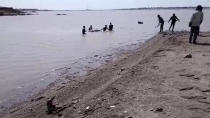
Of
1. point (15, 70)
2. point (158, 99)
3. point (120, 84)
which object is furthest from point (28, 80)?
point (158, 99)

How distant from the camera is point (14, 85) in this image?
611 inches

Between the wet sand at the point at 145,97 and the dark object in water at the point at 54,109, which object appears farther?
the dark object in water at the point at 54,109

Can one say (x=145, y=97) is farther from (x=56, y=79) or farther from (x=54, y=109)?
(x=56, y=79)

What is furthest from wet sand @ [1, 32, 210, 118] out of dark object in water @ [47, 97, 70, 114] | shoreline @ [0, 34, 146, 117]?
shoreline @ [0, 34, 146, 117]

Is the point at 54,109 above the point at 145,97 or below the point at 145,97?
below

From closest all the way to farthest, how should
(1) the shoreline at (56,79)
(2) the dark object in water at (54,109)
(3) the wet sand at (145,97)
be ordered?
(3) the wet sand at (145,97) → (2) the dark object in water at (54,109) → (1) the shoreline at (56,79)

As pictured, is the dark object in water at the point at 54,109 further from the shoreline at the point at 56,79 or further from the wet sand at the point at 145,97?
the shoreline at the point at 56,79

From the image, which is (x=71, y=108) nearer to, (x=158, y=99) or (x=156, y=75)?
(x=158, y=99)

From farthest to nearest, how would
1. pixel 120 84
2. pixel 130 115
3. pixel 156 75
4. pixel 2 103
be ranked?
pixel 2 103 → pixel 156 75 → pixel 120 84 → pixel 130 115

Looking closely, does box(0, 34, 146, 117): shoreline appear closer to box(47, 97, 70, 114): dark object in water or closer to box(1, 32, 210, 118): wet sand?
box(1, 32, 210, 118): wet sand

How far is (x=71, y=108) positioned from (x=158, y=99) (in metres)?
2.13

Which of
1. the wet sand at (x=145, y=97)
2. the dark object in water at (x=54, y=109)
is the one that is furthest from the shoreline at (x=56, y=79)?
the dark object in water at (x=54, y=109)

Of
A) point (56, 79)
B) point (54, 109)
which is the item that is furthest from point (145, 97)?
point (56, 79)

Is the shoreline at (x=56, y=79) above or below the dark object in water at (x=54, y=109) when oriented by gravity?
below
